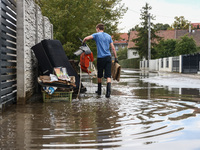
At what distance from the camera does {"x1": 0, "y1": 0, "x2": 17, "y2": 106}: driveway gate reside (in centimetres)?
582

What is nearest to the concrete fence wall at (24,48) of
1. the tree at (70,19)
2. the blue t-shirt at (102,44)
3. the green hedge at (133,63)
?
the blue t-shirt at (102,44)

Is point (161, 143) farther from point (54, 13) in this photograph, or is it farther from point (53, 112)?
→ point (54, 13)

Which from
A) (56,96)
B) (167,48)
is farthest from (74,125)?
(167,48)

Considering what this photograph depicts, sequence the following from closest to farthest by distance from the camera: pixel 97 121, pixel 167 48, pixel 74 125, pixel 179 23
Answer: pixel 74 125
pixel 97 121
pixel 167 48
pixel 179 23

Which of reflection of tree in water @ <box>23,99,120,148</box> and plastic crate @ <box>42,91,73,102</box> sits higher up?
plastic crate @ <box>42,91,73,102</box>

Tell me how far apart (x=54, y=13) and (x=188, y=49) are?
3409 cm

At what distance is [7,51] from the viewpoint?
6.12 m

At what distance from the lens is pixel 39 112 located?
570 centimetres

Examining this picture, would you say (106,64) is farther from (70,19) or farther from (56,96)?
(70,19)

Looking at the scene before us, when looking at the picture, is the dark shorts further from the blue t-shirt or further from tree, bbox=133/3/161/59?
tree, bbox=133/3/161/59

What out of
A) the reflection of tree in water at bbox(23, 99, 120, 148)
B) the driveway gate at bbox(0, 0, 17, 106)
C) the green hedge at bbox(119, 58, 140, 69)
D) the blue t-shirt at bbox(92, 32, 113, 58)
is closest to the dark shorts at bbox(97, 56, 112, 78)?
the blue t-shirt at bbox(92, 32, 113, 58)

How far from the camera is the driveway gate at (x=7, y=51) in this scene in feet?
19.1

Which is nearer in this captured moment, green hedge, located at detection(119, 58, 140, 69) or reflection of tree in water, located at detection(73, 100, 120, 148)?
reflection of tree in water, located at detection(73, 100, 120, 148)

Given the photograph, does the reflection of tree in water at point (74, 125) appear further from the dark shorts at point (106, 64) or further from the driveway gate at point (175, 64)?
the driveway gate at point (175, 64)
